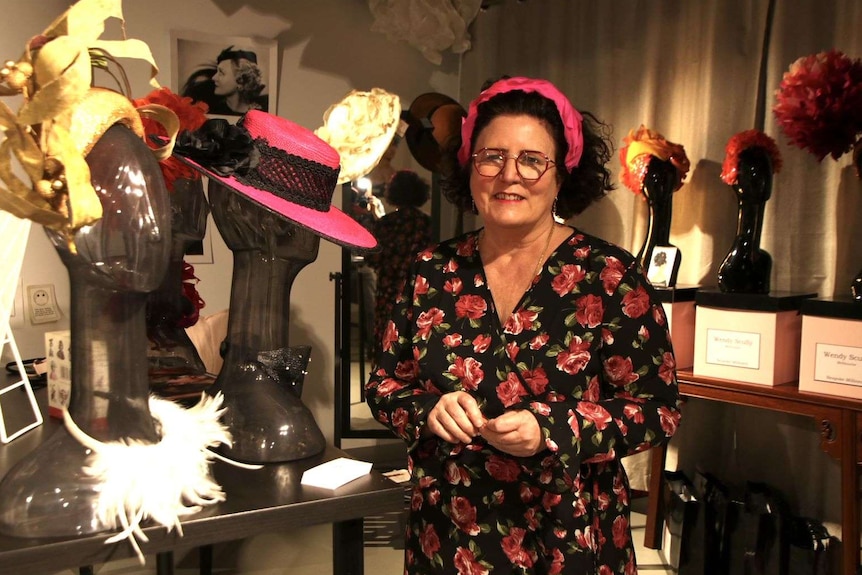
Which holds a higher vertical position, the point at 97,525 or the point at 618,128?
the point at 618,128

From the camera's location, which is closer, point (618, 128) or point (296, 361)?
point (296, 361)

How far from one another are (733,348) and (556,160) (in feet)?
3.55

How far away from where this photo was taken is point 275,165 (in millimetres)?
1051

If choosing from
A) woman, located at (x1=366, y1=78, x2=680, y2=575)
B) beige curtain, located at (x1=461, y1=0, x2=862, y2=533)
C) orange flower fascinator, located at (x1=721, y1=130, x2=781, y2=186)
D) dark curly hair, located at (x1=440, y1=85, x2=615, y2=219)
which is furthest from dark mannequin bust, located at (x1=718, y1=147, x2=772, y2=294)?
woman, located at (x1=366, y1=78, x2=680, y2=575)

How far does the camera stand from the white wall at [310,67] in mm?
2799

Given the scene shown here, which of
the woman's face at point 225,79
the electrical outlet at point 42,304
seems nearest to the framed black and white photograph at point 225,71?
the woman's face at point 225,79

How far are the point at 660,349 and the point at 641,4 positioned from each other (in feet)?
6.60

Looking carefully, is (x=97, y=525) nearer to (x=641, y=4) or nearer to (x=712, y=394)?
(x=712, y=394)

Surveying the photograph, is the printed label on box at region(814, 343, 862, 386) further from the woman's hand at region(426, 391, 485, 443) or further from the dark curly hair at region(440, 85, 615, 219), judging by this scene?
the woman's hand at region(426, 391, 485, 443)

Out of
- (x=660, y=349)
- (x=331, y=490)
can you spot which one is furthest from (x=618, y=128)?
(x=331, y=490)

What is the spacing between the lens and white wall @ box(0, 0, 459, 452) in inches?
110

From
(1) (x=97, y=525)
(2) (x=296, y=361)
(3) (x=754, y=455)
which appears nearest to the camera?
(1) (x=97, y=525)

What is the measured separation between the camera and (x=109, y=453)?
821 millimetres

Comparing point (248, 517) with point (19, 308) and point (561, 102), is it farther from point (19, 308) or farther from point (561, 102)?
point (19, 308)
